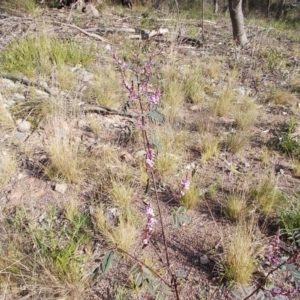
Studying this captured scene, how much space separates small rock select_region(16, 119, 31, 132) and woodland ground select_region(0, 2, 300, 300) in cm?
2

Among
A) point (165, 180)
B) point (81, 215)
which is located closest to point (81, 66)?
point (165, 180)

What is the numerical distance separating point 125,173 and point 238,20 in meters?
4.57

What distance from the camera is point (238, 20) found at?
5648mm

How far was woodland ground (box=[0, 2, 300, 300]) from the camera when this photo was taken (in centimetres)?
173

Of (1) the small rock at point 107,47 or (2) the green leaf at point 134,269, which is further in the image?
(1) the small rock at point 107,47

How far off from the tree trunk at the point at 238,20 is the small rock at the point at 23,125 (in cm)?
449

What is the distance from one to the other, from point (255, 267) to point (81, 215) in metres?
Answer: 1.13

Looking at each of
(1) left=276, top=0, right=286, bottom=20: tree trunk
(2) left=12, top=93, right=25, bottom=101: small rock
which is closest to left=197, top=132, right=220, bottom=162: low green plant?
(2) left=12, top=93, right=25, bottom=101: small rock

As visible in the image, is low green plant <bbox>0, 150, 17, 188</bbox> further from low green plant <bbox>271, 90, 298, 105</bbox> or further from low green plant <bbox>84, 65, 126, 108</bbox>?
low green plant <bbox>271, 90, 298, 105</bbox>

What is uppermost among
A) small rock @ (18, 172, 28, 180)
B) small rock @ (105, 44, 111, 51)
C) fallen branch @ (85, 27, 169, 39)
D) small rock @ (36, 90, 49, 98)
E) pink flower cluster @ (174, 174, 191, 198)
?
fallen branch @ (85, 27, 169, 39)

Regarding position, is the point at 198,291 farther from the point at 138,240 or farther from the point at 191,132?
the point at 191,132

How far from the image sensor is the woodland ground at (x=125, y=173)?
1.73 metres

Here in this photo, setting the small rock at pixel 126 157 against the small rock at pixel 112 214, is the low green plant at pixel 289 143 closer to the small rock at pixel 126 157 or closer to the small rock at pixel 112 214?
the small rock at pixel 126 157

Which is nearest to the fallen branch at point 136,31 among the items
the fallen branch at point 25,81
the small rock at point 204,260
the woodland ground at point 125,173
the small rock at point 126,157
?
the woodland ground at point 125,173
